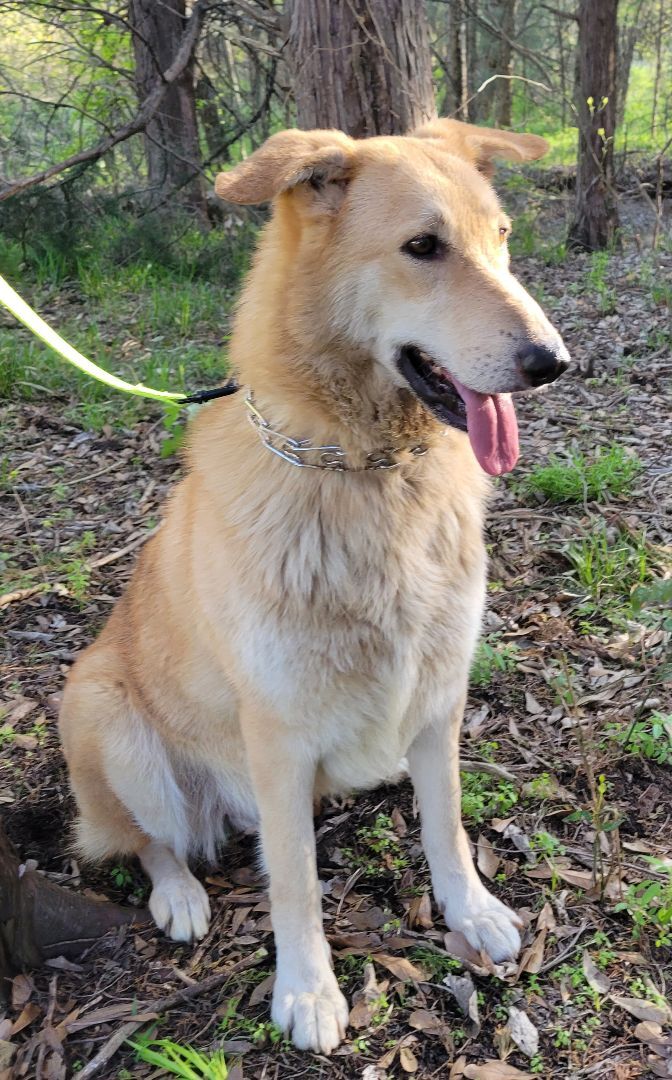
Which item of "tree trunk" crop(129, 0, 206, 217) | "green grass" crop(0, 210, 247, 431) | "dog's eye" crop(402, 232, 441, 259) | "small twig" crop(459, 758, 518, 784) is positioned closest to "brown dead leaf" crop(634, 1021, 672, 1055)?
"small twig" crop(459, 758, 518, 784)

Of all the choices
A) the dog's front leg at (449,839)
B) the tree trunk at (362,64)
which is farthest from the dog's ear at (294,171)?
the tree trunk at (362,64)

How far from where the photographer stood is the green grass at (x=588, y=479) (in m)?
3.81

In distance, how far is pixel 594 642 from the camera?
3.06 m

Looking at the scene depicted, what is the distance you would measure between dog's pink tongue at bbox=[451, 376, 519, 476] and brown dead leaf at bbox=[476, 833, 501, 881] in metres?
1.21

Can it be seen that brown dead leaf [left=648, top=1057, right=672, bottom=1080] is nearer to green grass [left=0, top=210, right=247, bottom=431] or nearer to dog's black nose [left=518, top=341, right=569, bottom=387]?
dog's black nose [left=518, top=341, right=569, bottom=387]

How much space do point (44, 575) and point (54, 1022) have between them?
1983mm

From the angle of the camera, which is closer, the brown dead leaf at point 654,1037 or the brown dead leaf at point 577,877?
the brown dead leaf at point 654,1037

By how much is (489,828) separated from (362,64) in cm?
322

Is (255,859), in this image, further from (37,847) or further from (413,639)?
(413,639)

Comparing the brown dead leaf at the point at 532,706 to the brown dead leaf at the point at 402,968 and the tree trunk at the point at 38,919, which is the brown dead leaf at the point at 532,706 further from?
the tree trunk at the point at 38,919

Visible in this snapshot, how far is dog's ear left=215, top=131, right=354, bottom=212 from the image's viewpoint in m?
1.83

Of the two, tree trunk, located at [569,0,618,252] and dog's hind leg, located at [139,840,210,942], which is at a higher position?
tree trunk, located at [569,0,618,252]

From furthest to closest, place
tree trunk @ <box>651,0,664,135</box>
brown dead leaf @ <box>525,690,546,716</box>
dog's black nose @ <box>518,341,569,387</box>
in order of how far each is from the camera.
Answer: tree trunk @ <box>651,0,664,135</box>, brown dead leaf @ <box>525,690,546,716</box>, dog's black nose @ <box>518,341,569,387</box>

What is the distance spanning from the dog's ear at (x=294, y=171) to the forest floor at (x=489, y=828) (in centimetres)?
117
